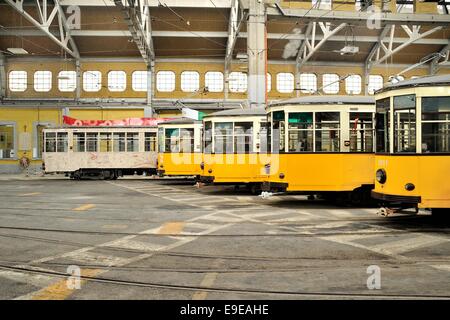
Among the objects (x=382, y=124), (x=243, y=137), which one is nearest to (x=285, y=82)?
(x=243, y=137)

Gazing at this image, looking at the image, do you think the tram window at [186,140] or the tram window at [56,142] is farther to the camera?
the tram window at [56,142]

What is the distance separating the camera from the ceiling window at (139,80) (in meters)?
38.3

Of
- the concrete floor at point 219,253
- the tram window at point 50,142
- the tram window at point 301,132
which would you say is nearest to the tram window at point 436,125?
the concrete floor at point 219,253

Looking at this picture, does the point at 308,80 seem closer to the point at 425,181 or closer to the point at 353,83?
the point at 353,83

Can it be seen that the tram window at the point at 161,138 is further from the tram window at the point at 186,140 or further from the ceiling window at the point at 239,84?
the ceiling window at the point at 239,84

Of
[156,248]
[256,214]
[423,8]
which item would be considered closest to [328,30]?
[423,8]

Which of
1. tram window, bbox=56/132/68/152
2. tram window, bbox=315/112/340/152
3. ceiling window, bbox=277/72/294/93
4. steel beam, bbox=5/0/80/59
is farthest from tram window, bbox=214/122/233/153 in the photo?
ceiling window, bbox=277/72/294/93

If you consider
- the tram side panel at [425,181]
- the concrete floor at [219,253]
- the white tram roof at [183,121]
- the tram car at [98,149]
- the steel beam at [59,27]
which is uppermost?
the steel beam at [59,27]

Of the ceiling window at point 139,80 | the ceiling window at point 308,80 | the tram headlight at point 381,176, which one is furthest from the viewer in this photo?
the ceiling window at point 308,80

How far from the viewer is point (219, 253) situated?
7.80m

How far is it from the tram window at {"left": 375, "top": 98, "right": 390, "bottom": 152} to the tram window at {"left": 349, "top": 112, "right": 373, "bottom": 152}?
3141 millimetres

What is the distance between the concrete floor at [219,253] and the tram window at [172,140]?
1068 cm

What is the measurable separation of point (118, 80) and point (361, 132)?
89.0ft
